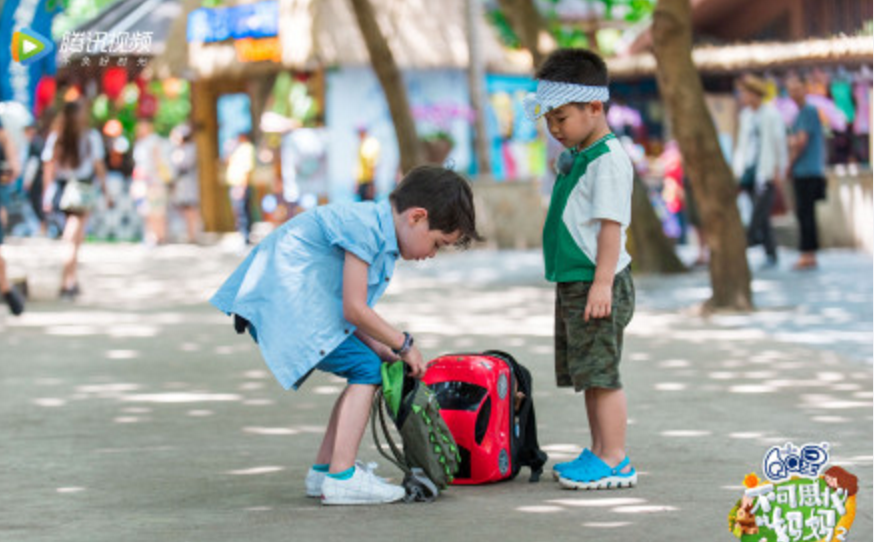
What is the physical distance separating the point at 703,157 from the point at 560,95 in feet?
24.3

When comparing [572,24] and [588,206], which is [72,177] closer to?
[588,206]

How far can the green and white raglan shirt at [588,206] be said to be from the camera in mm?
6719

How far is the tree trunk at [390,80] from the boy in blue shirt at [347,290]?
1502 cm

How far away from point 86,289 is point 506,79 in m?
15.7

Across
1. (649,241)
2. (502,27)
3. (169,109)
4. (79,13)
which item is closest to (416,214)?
(649,241)

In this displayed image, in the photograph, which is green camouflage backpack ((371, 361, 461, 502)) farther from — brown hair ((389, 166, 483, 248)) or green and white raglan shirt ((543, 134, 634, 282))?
green and white raglan shirt ((543, 134, 634, 282))

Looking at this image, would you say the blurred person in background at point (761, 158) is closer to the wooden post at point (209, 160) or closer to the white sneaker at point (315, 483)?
the white sneaker at point (315, 483)

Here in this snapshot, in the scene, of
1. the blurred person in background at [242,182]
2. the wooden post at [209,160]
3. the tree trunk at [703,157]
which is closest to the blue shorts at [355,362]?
the tree trunk at [703,157]

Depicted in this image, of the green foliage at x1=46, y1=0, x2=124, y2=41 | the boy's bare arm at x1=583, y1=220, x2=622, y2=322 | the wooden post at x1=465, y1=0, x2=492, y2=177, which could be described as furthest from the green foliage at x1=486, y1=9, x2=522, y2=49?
the boy's bare arm at x1=583, y1=220, x2=622, y2=322

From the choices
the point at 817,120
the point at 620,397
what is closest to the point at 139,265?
the point at 817,120

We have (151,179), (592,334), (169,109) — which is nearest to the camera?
(592,334)

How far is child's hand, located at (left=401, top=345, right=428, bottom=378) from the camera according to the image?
6.44 meters

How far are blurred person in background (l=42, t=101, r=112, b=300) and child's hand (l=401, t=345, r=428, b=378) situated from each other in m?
10.2

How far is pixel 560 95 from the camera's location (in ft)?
22.2
